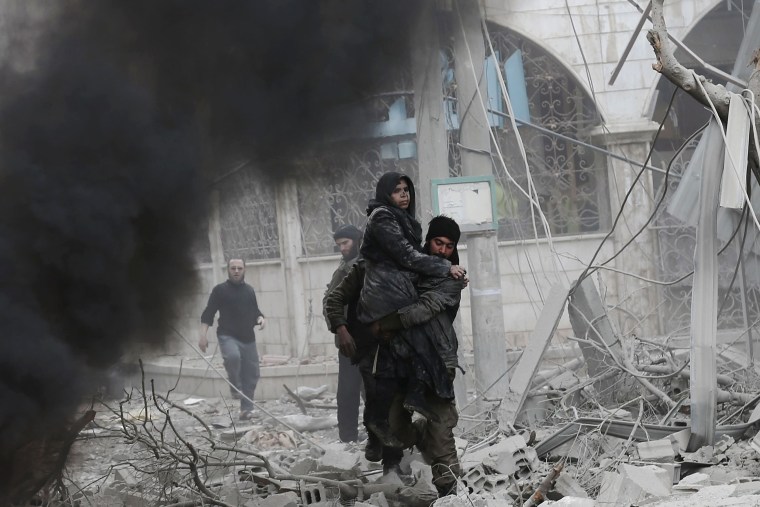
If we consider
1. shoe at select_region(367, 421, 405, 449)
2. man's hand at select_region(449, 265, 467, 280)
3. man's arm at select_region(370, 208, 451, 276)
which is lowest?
shoe at select_region(367, 421, 405, 449)

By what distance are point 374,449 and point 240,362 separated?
5108 millimetres

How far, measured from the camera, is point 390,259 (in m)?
5.85

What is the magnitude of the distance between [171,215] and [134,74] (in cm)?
78

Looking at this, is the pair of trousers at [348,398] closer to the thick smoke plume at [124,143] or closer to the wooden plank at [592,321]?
the wooden plank at [592,321]

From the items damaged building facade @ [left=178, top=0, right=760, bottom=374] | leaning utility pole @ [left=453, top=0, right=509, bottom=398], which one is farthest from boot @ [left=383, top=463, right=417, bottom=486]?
damaged building facade @ [left=178, top=0, right=760, bottom=374]

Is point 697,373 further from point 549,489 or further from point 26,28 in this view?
point 26,28

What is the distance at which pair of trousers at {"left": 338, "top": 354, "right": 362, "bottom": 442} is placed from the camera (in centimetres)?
843

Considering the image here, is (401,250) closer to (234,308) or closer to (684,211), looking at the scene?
(684,211)

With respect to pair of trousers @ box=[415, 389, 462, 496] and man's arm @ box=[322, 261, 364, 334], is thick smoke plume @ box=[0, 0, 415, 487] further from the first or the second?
pair of trousers @ box=[415, 389, 462, 496]

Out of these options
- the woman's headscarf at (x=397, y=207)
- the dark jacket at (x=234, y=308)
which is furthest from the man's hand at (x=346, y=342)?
the dark jacket at (x=234, y=308)

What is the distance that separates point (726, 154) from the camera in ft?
18.8

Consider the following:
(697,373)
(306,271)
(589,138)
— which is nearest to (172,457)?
(697,373)

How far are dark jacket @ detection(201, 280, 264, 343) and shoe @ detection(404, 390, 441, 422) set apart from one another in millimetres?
5395

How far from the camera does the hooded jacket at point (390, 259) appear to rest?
571 cm
